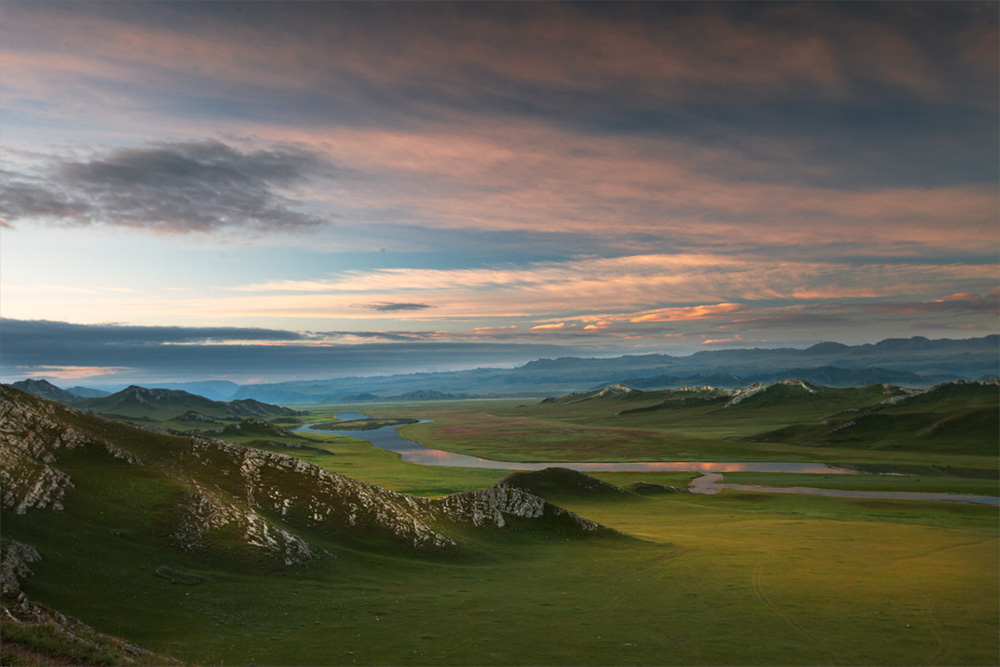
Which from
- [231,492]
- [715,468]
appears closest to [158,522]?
[231,492]

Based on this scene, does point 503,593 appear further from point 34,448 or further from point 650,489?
point 650,489

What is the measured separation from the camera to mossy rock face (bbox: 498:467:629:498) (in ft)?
318

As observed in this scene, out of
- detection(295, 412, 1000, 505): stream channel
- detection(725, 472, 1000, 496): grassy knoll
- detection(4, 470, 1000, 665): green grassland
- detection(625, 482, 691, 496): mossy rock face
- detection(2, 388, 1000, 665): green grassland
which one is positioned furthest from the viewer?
detection(725, 472, 1000, 496): grassy knoll

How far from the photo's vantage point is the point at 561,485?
100 m

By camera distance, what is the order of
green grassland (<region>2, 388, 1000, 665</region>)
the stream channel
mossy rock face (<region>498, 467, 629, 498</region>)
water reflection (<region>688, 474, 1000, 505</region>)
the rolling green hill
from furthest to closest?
the stream channel, water reflection (<region>688, 474, 1000, 505</region>), mossy rock face (<region>498, 467, 629, 498</region>), green grassland (<region>2, 388, 1000, 665</region>), the rolling green hill

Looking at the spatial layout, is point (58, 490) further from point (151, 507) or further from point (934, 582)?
point (934, 582)

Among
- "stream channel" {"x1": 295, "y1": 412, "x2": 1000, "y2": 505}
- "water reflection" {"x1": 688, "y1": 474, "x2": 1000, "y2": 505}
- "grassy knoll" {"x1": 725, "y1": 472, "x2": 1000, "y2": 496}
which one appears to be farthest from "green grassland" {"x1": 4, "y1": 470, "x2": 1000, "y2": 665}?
"grassy knoll" {"x1": 725, "y1": 472, "x2": 1000, "y2": 496}

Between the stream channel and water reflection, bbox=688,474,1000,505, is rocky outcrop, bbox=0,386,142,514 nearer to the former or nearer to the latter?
water reflection, bbox=688,474,1000,505

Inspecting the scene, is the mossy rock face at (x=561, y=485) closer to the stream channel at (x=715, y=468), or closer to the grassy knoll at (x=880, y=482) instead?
the stream channel at (x=715, y=468)

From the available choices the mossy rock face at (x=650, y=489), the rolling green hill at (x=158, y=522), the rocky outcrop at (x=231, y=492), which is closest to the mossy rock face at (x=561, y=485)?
the mossy rock face at (x=650, y=489)

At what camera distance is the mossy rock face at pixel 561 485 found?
97000 millimetres

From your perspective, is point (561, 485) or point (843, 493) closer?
point (561, 485)

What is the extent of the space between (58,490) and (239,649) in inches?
794

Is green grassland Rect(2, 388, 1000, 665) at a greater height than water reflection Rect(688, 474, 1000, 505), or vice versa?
green grassland Rect(2, 388, 1000, 665)
